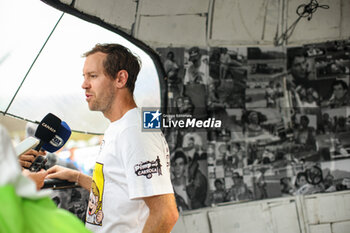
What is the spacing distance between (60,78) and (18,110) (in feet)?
0.69

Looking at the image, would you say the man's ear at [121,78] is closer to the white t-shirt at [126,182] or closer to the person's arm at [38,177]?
the white t-shirt at [126,182]

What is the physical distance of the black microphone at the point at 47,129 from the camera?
1203 mm

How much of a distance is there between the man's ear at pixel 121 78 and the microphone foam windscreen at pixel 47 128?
0.27 meters

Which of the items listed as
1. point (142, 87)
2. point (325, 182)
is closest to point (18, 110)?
point (142, 87)

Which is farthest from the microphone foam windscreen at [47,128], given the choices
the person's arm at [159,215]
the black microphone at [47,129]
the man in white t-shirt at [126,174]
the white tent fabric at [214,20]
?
the white tent fabric at [214,20]

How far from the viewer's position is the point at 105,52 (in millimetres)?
1435

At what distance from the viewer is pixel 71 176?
1.50m

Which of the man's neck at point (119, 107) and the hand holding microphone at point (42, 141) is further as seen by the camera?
the man's neck at point (119, 107)

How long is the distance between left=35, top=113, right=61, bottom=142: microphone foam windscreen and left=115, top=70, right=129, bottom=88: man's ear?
269 mm

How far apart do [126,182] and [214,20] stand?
3.02ft

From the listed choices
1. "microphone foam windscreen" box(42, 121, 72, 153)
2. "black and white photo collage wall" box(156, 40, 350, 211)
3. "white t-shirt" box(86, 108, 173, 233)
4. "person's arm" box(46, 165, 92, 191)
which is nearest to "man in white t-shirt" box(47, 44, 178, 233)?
"white t-shirt" box(86, 108, 173, 233)

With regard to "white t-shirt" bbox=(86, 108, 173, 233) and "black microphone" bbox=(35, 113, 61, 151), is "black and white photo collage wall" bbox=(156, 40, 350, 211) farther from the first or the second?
"black microphone" bbox=(35, 113, 61, 151)

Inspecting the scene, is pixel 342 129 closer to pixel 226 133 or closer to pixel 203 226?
pixel 226 133

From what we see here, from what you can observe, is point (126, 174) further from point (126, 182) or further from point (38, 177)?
point (38, 177)
